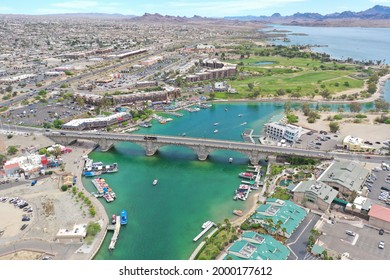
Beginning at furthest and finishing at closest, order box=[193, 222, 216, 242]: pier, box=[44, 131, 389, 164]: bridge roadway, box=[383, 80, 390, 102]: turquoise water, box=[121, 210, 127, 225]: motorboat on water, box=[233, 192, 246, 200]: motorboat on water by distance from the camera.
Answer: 1. box=[383, 80, 390, 102]: turquoise water
2. box=[44, 131, 389, 164]: bridge roadway
3. box=[233, 192, 246, 200]: motorboat on water
4. box=[121, 210, 127, 225]: motorboat on water
5. box=[193, 222, 216, 242]: pier

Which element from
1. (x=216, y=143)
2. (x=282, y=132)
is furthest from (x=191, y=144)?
(x=282, y=132)

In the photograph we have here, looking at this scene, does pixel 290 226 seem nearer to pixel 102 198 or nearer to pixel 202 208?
pixel 202 208

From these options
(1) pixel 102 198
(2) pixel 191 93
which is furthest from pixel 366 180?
(2) pixel 191 93

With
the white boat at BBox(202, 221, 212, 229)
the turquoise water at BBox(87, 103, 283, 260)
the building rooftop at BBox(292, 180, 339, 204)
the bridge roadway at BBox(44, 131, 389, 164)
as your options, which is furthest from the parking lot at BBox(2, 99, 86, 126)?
the building rooftop at BBox(292, 180, 339, 204)

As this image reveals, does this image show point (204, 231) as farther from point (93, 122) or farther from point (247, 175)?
point (93, 122)

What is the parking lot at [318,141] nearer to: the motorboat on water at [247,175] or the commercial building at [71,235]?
the motorboat on water at [247,175]

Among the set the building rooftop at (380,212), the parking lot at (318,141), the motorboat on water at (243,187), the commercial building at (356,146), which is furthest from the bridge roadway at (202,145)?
the building rooftop at (380,212)

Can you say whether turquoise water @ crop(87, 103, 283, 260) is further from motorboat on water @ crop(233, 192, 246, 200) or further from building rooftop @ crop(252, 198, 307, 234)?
building rooftop @ crop(252, 198, 307, 234)

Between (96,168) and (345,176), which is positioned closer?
(345,176)
